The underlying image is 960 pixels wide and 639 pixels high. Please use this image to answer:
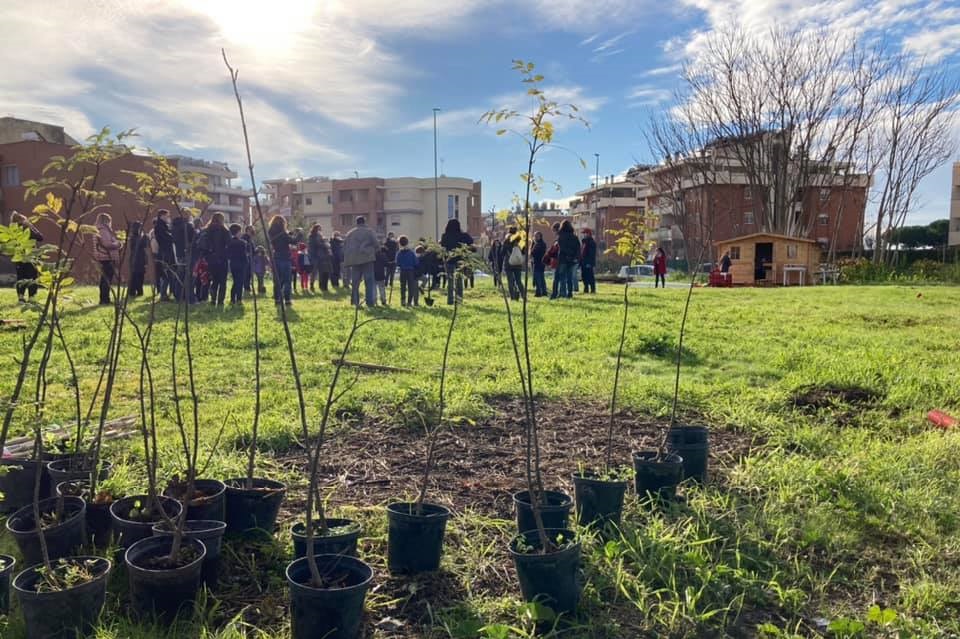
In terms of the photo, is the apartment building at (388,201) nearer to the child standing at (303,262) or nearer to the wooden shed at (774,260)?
the wooden shed at (774,260)

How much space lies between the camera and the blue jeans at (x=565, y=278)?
13773mm

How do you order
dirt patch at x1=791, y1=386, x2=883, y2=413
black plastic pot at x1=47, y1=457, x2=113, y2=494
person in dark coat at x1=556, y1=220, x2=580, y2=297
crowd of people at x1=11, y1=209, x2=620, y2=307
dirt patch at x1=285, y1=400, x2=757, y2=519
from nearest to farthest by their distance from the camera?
black plastic pot at x1=47, y1=457, x2=113, y2=494, dirt patch at x1=285, y1=400, x2=757, y2=519, dirt patch at x1=791, y1=386, x2=883, y2=413, crowd of people at x1=11, y1=209, x2=620, y2=307, person in dark coat at x1=556, y1=220, x2=580, y2=297

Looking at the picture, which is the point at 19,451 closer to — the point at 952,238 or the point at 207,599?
the point at 207,599

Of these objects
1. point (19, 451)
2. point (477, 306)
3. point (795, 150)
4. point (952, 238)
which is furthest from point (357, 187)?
point (19, 451)

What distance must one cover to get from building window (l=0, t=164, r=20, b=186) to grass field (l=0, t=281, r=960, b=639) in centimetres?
3414

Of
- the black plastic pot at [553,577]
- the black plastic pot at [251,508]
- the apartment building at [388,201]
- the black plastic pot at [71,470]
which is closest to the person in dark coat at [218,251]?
the black plastic pot at [71,470]

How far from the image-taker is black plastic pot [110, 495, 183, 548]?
247 centimetres

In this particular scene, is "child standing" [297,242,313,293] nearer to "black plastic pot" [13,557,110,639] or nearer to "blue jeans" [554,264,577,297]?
"blue jeans" [554,264,577,297]

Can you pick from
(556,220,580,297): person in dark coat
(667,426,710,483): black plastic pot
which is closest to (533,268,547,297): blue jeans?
(556,220,580,297): person in dark coat

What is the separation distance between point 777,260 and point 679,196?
35.4 feet

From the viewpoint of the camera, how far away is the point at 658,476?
123 inches

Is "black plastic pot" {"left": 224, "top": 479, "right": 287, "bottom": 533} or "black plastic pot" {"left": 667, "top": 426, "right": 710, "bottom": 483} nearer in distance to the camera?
"black plastic pot" {"left": 224, "top": 479, "right": 287, "bottom": 533}

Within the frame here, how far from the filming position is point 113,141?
2.41m

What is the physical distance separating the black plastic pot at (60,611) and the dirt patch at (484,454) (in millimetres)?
1289
